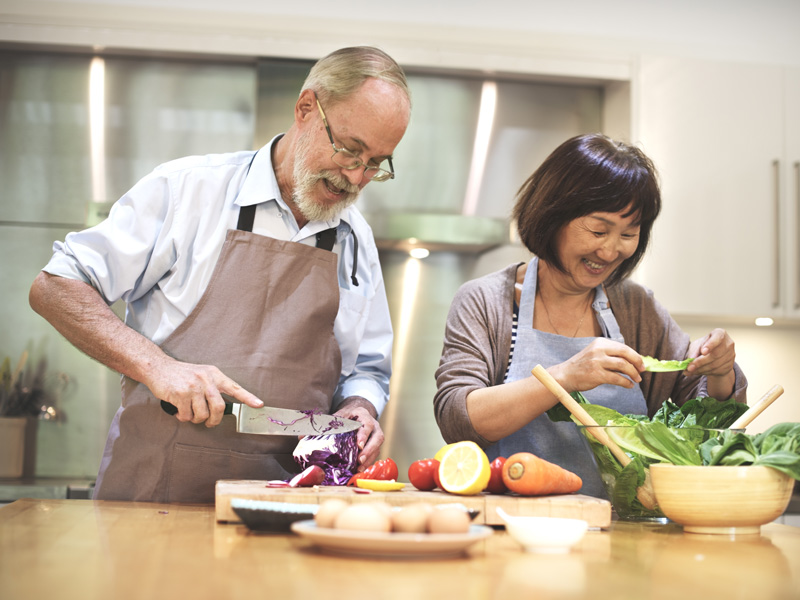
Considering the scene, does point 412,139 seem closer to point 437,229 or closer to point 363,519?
point 437,229

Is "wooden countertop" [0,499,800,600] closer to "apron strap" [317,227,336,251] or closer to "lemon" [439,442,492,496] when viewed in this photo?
"lemon" [439,442,492,496]

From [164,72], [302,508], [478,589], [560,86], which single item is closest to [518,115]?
[560,86]

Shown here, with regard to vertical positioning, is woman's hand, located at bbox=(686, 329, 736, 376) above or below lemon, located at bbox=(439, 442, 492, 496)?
above

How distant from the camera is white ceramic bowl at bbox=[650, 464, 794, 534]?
4.09 ft

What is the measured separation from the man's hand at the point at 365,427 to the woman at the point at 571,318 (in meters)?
0.15

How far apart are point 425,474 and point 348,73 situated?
93 centimetres

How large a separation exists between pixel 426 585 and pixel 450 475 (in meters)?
0.55

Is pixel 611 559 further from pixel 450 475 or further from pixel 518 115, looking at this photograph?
pixel 518 115

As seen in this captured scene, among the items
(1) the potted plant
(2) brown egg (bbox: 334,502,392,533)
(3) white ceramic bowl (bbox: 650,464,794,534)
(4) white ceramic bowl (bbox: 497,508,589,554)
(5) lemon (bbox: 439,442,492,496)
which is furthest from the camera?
(1) the potted plant

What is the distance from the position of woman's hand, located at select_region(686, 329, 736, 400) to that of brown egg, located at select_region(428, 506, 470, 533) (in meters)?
0.93

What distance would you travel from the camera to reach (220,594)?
0.80 m

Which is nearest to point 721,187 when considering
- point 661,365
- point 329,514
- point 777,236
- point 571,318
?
point 777,236

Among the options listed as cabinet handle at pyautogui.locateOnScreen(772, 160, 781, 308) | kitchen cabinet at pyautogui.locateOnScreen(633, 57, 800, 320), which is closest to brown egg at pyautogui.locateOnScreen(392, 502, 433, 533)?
kitchen cabinet at pyautogui.locateOnScreen(633, 57, 800, 320)

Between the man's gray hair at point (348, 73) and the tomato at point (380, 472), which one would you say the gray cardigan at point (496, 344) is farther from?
the man's gray hair at point (348, 73)
